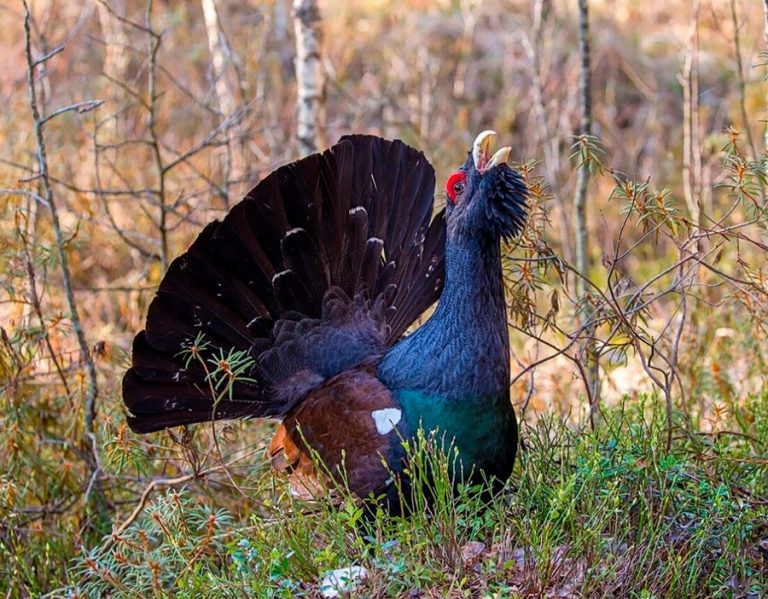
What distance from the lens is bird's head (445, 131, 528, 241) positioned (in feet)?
11.5

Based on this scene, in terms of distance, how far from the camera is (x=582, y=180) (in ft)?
17.1

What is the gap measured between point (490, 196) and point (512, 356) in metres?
2.82

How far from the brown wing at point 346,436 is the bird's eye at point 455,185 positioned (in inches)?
30.5

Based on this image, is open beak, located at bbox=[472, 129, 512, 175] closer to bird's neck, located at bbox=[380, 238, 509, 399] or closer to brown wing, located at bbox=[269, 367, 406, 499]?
bird's neck, located at bbox=[380, 238, 509, 399]

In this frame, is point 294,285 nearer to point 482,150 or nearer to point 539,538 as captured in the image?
point 482,150

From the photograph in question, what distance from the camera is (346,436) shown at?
3691mm

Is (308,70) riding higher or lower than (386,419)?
higher

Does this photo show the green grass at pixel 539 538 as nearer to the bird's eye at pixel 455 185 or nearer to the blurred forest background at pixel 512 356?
the blurred forest background at pixel 512 356

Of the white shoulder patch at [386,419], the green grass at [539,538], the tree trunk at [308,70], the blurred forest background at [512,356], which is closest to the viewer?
the green grass at [539,538]

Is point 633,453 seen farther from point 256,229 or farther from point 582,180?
point 582,180

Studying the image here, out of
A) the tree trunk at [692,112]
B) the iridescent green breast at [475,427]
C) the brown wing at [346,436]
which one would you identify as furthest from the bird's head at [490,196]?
the tree trunk at [692,112]

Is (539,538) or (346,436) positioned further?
(346,436)

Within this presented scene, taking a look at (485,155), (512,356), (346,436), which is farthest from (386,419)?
(512,356)

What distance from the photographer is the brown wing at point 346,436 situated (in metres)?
3.55
